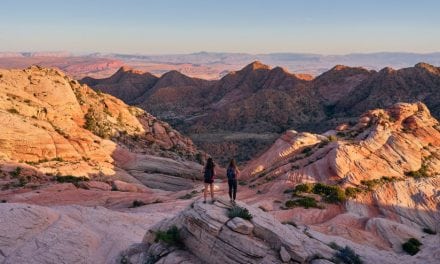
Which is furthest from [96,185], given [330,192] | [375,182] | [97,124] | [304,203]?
[375,182]

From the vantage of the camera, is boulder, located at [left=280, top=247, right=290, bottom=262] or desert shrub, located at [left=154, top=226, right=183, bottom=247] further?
desert shrub, located at [left=154, top=226, right=183, bottom=247]

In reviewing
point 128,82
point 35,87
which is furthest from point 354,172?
point 128,82

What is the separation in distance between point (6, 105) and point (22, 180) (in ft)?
39.2

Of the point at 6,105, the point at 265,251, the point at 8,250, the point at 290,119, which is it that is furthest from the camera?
the point at 290,119

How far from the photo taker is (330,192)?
3256 centimetres

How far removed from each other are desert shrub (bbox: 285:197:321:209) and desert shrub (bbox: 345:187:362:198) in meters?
2.71

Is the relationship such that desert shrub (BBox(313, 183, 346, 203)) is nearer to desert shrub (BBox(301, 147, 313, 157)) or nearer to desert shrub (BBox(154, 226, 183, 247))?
desert shrub (BBox(301, 147, 313, 157))

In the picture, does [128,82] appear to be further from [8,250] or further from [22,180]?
[8,250]

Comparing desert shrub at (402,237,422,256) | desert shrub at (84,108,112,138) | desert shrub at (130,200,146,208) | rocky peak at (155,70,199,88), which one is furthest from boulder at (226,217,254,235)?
rocky peak at (155,70,199,88)

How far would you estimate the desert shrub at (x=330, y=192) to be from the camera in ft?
105

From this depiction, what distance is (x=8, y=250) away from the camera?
20.8 meters

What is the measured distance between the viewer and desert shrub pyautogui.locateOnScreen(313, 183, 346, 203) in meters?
31.9

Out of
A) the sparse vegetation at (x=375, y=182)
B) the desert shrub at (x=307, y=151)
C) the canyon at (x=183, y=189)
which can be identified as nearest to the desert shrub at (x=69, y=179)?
the canyon at (x=183, y=189)

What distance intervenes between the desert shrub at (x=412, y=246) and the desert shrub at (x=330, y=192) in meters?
6.59
